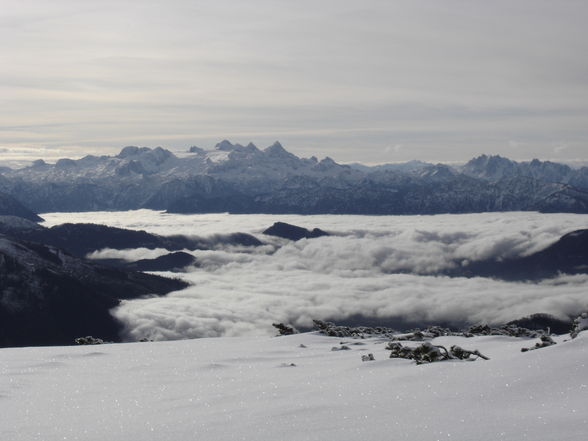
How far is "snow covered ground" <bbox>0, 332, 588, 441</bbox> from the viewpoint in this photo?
12.0 meters

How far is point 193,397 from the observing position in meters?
17.3

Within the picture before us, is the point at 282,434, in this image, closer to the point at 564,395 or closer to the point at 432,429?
the point at 432,429

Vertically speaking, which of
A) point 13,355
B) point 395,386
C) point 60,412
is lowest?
point 13,355

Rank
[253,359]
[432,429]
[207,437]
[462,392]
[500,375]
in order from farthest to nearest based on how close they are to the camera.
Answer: [253,359] < [500,375] < [462,392] < [207,437] < [432,429]

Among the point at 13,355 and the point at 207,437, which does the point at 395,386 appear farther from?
the point at 13,355

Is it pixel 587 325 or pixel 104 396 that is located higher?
pixel 587 325

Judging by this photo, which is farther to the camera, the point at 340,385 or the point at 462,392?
the point at 340,385

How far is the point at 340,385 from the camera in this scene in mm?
17203

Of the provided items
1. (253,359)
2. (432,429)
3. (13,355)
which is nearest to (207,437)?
(432,429)

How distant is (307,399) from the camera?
1552cm

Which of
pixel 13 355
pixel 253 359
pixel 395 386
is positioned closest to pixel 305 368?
pixel 253 359

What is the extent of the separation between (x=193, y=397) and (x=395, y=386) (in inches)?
236

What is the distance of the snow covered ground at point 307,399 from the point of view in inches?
474

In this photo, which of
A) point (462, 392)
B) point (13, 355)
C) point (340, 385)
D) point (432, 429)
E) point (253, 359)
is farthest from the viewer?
point (13, 355)
